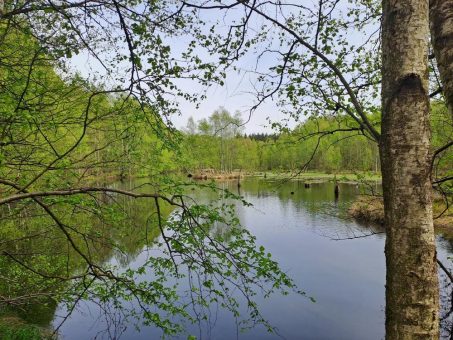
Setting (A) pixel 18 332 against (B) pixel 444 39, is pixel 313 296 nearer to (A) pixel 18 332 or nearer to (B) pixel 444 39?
(A) pixel 18 332

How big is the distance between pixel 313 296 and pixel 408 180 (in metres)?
10.8

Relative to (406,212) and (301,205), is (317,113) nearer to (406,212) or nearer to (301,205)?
(406,212)

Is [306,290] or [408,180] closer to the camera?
[408,180]

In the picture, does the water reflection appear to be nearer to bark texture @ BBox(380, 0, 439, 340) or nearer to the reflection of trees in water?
the reflection of trees in water

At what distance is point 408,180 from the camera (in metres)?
1.51

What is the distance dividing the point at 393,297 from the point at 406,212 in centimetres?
39

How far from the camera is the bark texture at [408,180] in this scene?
4.88 feet

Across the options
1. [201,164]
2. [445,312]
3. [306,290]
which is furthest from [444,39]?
[306,290]

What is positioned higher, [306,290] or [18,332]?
[18,332]

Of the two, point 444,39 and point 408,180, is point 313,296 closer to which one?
point 408,180

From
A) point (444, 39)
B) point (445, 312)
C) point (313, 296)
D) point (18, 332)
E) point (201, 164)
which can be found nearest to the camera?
point (444, 39)

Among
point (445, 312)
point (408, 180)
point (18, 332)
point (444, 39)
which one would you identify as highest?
point (444, 39)

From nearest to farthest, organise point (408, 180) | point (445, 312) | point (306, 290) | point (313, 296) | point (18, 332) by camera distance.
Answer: point (408, 180) < point (18, 332) < point (445, 312) < point (313, 296) < point (306, 290)

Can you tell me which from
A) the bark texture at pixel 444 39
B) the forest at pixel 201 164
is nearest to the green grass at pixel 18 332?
the forest at pixel 201 164
